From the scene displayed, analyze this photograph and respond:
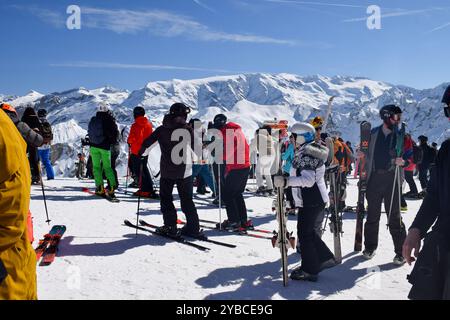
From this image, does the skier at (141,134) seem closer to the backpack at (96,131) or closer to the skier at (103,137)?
the skier at (103,137)

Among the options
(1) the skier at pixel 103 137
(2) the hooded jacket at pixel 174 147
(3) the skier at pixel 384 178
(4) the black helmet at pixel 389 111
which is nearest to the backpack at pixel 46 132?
(1) the skier at pixel 103 137

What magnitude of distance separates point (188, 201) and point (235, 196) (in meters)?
1.32

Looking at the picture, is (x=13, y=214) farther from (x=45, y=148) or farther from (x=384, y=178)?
(x=45, y=148)

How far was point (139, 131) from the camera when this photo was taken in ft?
34.1

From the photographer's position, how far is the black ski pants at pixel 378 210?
20.7 feet

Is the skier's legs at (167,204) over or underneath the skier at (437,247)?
underneath

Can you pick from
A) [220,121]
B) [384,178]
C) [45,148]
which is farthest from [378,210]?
[45,148]

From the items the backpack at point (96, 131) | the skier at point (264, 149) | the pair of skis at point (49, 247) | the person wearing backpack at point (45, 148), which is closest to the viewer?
the pair of skis at point (49, 247)

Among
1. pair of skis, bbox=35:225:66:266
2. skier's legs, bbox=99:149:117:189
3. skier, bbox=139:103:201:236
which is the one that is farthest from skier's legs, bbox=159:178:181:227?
skier's legs, bbox=99:149:117:189

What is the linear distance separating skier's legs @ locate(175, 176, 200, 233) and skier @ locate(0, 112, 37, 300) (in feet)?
15.0

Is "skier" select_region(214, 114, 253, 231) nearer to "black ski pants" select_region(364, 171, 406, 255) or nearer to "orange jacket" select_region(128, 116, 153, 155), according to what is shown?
"black ski pants" select_region(364, 171, 406, 255)
